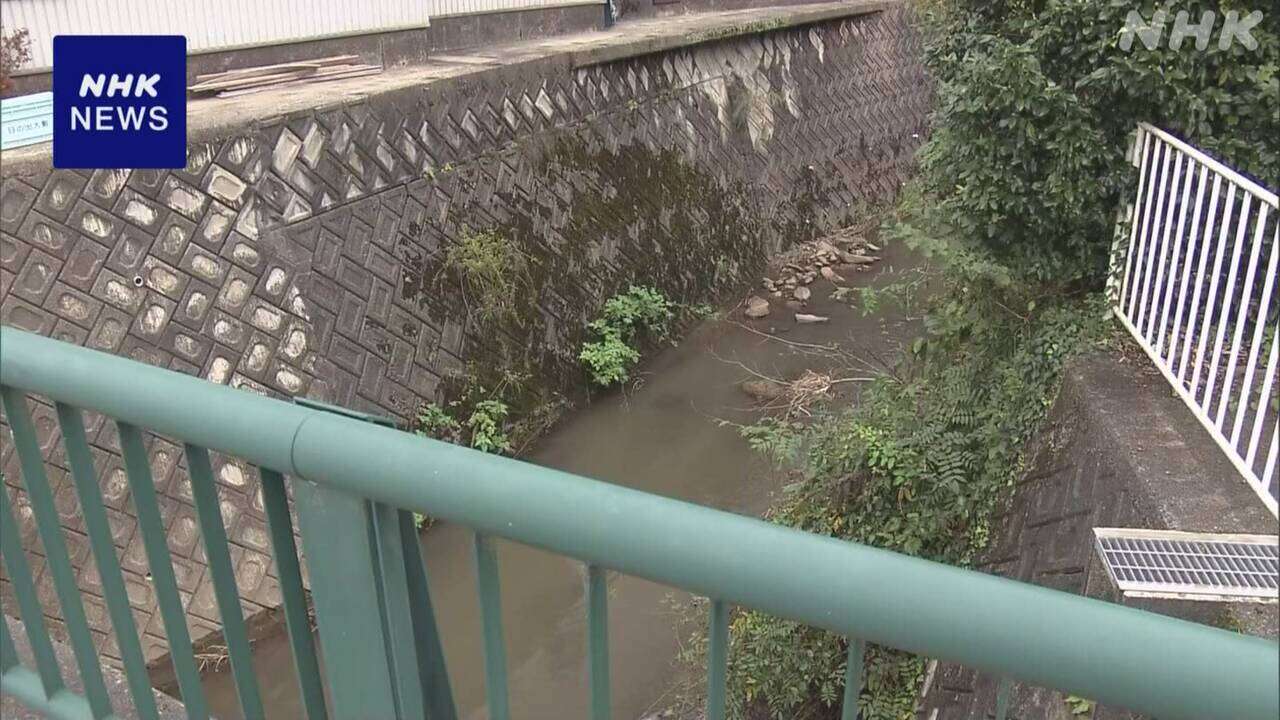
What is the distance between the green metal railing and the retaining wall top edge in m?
4.34

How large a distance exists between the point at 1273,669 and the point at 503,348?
6.89 m

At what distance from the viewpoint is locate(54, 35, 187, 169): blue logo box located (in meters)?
5.21

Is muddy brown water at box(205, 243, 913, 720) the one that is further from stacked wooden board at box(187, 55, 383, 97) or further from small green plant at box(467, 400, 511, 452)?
stacked wooden board at box(187, 55, 383, 97)

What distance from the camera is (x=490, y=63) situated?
8.62 metres

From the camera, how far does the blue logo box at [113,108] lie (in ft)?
17.1

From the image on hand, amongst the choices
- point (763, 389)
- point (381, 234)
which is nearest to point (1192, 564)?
point (763, 389)

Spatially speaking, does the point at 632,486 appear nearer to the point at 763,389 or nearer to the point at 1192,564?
the point at 763,389

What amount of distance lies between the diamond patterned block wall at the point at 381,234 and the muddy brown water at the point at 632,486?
0.61 meters

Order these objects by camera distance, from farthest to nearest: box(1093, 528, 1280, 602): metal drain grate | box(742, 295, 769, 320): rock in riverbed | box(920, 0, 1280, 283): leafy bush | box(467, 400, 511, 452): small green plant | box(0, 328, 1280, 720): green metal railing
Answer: box(742, 295, 769, 320): rock in riverbed, box(467, 400, 511, 452): small green plant, box(920, 0, 1280, 283): leafy bush, box(1093, 528, 1280, 602): metal drain grate, box(0, 328, 1280, 720): green metal railing

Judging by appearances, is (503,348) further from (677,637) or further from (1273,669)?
(1273,669)

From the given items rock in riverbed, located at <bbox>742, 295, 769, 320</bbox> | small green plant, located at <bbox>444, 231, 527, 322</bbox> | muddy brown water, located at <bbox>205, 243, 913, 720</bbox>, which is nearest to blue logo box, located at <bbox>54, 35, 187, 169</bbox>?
small green plant, located at <bbox>444, 231, 527, 322</bbox>

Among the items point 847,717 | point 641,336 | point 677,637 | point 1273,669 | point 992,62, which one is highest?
point 992,62

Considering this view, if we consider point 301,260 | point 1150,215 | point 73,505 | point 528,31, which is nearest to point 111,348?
point 73,505

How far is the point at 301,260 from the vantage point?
20.7 feet
